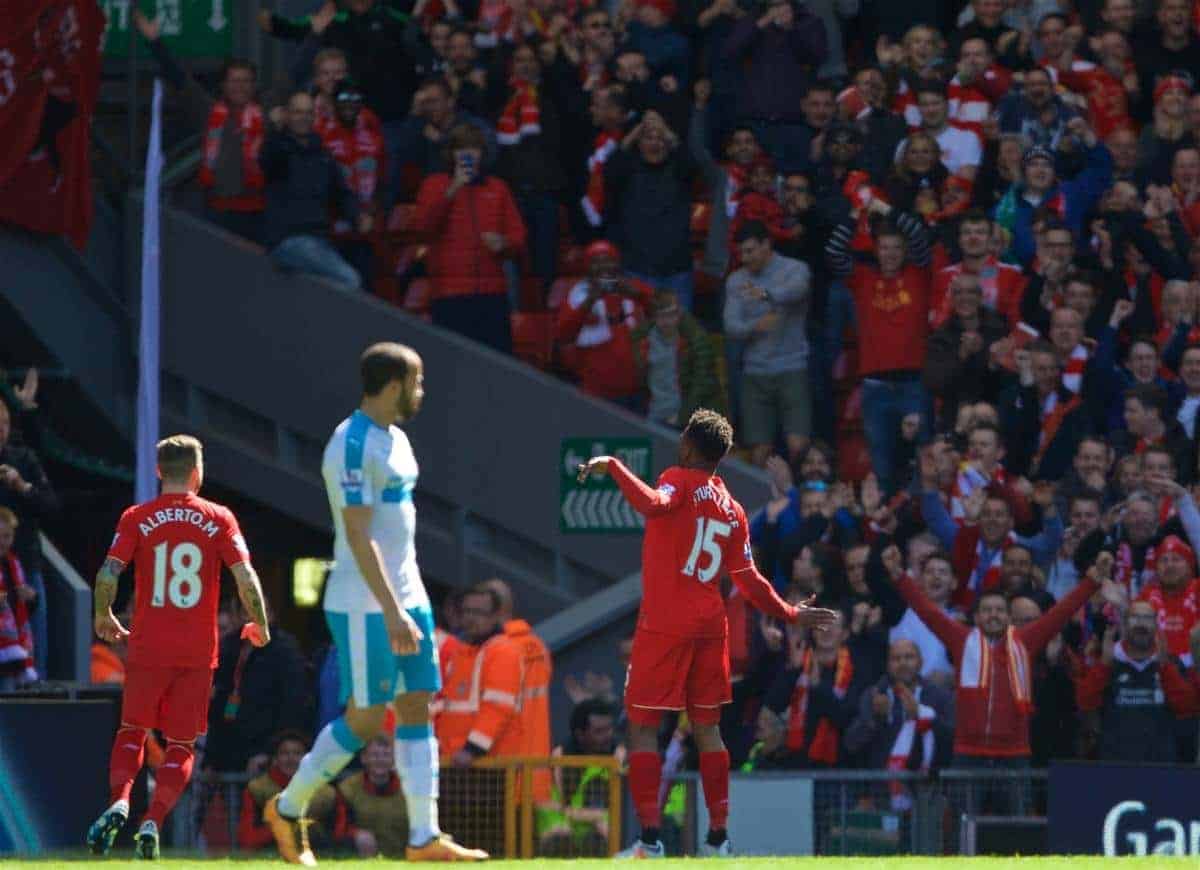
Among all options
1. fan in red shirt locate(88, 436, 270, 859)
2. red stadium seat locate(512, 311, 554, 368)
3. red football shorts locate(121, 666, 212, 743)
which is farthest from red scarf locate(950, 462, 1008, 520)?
red football shorts locate(121, 666, 212, 743)

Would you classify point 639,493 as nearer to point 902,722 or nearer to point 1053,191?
point 902,722

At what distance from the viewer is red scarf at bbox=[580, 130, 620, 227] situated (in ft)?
59.6

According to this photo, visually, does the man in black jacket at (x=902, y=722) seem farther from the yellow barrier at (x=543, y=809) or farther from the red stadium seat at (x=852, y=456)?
the red stadium seat at (x=852, y=456)

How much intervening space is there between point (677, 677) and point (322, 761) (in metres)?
1.96

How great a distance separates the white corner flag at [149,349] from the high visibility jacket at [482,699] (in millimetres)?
2239

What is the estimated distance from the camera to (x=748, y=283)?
17.3 meters

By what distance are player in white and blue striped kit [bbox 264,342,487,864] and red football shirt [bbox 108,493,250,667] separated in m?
1.54

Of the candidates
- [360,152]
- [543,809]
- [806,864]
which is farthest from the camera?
[360,152]

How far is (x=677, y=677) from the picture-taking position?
11.3 meters

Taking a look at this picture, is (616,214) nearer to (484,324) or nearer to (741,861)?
(484,324)

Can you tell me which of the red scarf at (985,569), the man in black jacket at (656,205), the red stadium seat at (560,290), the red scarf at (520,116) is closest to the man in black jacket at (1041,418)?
the red scarf at (985,569)

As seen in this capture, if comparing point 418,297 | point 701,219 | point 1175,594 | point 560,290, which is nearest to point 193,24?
point 418,297

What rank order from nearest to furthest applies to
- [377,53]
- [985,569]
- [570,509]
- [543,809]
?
[543,809] → [985,569] → [570,509] → [377,53]

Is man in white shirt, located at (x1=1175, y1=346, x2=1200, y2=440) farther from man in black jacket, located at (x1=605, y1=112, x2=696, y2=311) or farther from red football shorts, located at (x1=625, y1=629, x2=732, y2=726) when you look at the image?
red football shorts, located at (x1=625, y1=629, x2=732, y2=726)
